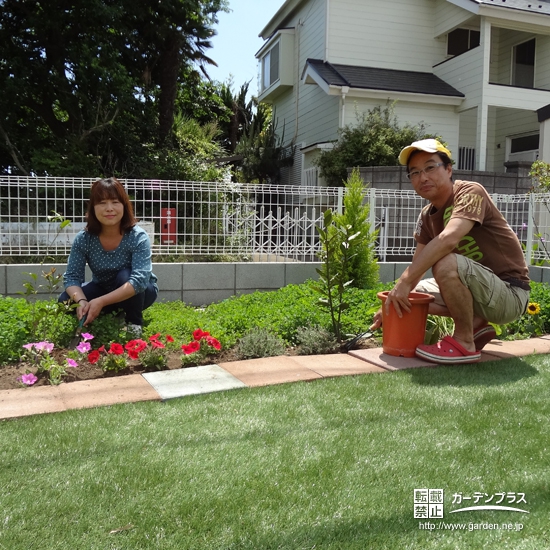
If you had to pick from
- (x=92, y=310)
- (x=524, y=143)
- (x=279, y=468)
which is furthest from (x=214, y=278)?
(x=524, y=143)

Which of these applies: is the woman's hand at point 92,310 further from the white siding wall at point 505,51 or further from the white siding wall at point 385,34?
the white siding wall at point 505,51

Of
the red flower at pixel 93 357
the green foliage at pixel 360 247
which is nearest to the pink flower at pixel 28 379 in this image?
the red flower at pixel 93 357

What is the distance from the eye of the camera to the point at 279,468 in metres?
1.96

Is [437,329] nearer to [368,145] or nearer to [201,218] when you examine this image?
[201,218]

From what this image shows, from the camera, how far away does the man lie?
3.14 m

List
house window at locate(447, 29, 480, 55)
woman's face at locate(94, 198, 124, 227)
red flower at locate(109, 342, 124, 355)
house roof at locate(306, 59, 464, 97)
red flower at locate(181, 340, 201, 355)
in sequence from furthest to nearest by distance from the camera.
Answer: house window at locate(447, 29, 480, 55) → house roof at locate(306, 59, 464, 97) → woman's face at locate(94, 198, 124, 227) → red flower at locate(181, 340, 201, 355) → red flower at locate(109, 342, 124, 355)

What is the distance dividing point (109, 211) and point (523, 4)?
13.2 meters

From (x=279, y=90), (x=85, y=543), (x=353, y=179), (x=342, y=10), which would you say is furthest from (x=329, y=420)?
(x=279, y=90)

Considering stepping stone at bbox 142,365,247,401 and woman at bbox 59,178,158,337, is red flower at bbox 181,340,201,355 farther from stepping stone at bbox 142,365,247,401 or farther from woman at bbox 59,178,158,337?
woman at bbox 59,178,158,337

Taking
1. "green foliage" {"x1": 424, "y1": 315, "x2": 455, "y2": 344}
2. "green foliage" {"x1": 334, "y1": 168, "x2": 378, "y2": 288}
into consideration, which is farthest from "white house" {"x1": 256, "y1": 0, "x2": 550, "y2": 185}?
"green foliage" {"x1": 424, "y1": 315, "x2": 455, "y2": 344}

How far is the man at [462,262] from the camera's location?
314 cm

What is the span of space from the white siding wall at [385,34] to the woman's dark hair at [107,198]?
1134 cm

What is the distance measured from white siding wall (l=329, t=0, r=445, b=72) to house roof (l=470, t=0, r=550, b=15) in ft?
7.05

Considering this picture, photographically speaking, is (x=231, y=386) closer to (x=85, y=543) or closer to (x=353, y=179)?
(x=85, y=543)
